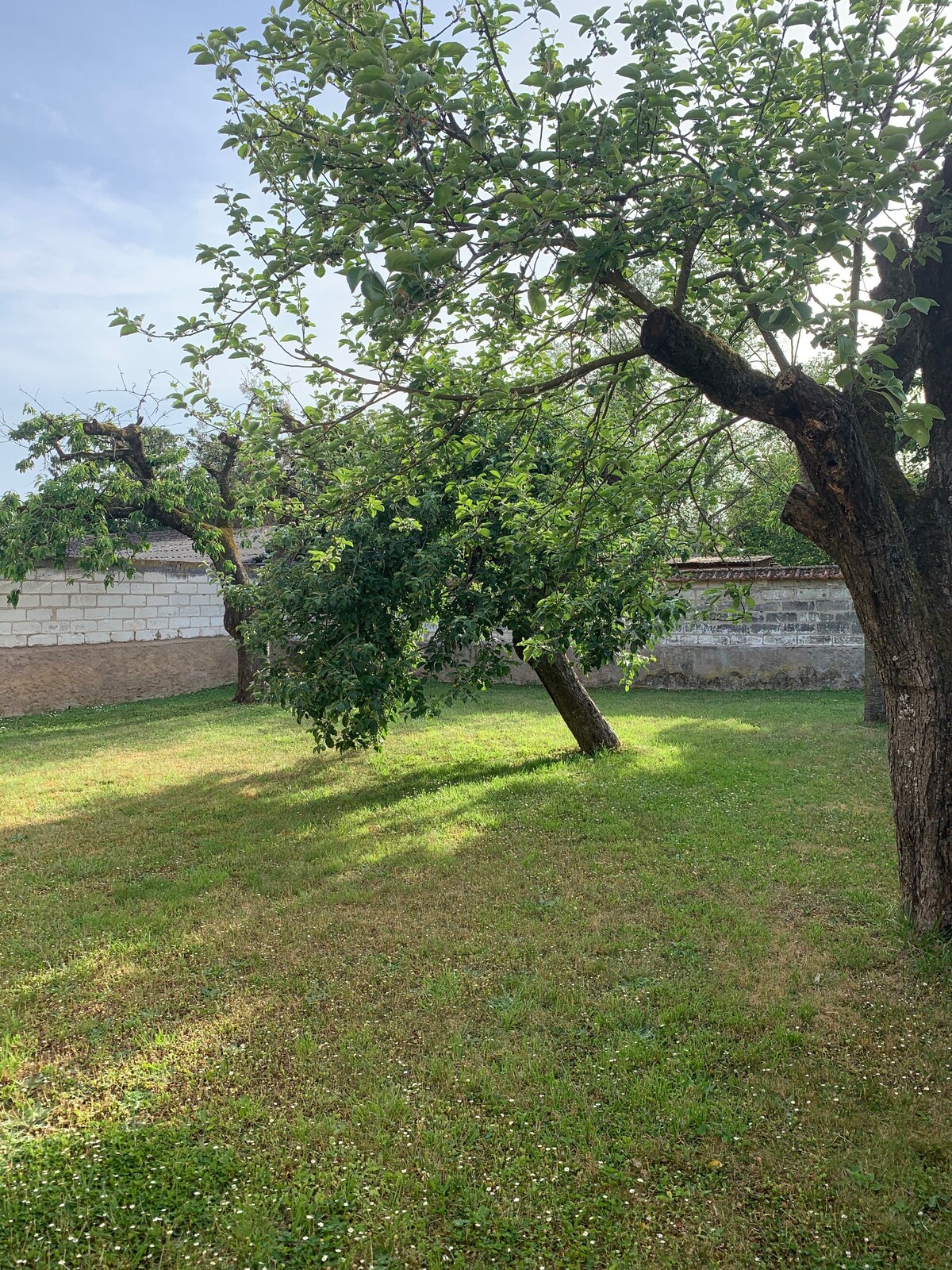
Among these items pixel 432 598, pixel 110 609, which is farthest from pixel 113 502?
pixel 432 598

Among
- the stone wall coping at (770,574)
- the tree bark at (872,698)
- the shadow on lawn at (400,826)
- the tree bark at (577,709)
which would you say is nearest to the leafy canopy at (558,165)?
the shadow on lawn at (400,826)

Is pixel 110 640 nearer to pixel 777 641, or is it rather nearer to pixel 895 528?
pixel 777 641

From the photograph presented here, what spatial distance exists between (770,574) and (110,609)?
9.97 meters

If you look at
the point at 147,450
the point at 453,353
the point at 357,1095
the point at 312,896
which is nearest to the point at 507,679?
the point at 147,450

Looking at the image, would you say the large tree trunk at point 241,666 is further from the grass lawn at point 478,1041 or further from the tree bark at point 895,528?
the tree bark at point 895,528

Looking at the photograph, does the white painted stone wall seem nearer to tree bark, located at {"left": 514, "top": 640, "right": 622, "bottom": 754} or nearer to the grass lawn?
tree bark, located at {"left": 514, "top": 640, "right": 622, "bottom": 754}

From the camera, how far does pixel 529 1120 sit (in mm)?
2488

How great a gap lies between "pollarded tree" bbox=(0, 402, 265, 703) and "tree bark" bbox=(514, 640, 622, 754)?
450cm

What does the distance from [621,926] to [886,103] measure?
144 inches

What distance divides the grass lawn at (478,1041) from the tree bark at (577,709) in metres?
1.53

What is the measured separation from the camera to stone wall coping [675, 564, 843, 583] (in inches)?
439

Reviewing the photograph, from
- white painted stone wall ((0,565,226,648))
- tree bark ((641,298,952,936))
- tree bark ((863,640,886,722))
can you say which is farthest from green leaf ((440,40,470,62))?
white painted stone wall ((0,565,226,648))

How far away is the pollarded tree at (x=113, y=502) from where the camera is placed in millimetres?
10742

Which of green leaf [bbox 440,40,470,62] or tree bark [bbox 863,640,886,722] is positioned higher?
green leaf [bbox 440,40,470,62]
